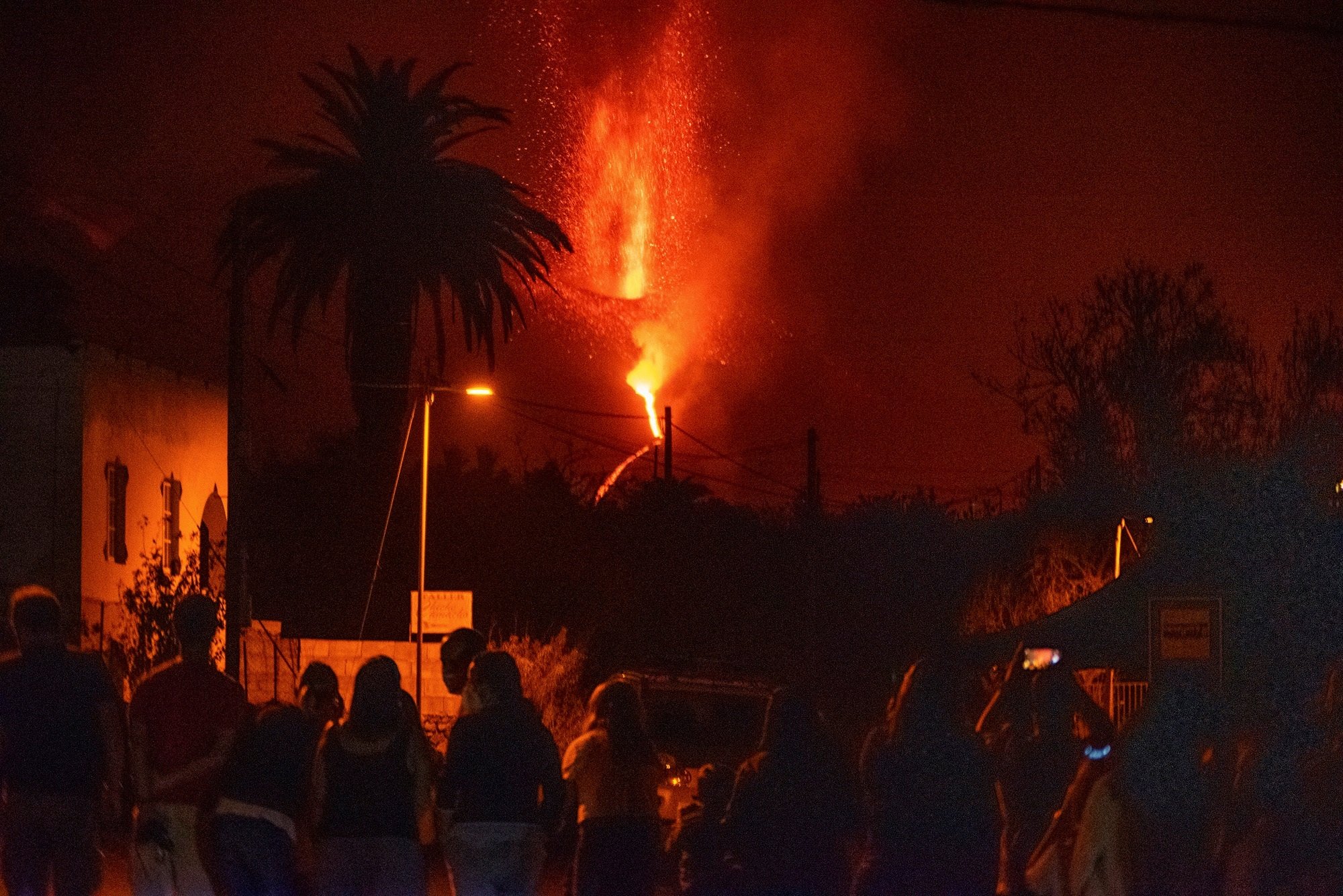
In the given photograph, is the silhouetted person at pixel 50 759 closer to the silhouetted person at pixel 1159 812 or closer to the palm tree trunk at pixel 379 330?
the silhouetted person at pixel 1159 812

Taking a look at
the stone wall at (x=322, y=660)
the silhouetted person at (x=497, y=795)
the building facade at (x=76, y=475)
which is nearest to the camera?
the silhouetted person at (x=497, y=795)

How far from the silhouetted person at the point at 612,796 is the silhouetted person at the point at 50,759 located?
210cm

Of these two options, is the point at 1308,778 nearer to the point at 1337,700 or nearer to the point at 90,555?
the point at 1337,700

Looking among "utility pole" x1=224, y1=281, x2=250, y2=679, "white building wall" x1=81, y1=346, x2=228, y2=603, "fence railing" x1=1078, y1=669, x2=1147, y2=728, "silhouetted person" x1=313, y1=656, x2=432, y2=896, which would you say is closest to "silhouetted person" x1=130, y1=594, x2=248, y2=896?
"silhouetted person" x1=313, y1=656, x2=432, y2=896

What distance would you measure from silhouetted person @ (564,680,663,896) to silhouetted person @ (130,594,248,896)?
5.36 ft

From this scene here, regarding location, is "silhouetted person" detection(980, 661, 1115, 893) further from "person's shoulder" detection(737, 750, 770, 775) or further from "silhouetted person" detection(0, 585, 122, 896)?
"silhouetted person" detection(0, 585, 122, 896)

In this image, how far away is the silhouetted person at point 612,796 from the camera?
8391 mm

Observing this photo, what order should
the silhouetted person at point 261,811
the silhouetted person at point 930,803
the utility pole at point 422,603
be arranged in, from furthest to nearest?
1. the utility pole at point 422,603
2. the silhouetted person at point 261,811
3. the silhouetted person at point 930,803

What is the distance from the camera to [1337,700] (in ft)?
29.6

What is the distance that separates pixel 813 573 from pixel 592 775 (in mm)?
26266

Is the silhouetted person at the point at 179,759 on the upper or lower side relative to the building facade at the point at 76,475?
lower

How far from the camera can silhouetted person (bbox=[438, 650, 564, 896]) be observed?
7.54 metres

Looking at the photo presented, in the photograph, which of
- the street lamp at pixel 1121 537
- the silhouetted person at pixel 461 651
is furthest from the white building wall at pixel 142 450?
the silhouetted person at pixel 461 651

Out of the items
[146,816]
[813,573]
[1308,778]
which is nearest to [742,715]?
[1308,778]
